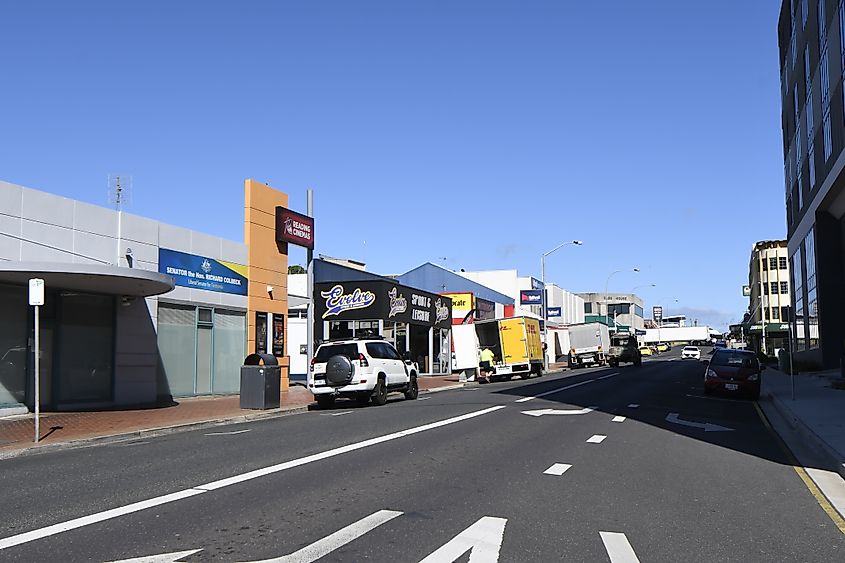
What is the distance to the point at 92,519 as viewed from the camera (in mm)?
7586

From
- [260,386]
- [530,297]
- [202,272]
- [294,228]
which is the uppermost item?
[294,228]

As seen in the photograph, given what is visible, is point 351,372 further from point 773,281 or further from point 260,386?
point 773,281

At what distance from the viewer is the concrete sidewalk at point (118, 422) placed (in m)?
14.0

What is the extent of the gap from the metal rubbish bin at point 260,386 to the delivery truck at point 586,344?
41.7 meters

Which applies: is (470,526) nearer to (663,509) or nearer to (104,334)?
(663,509)

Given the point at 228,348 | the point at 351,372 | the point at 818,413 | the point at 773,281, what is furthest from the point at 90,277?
the point at 773,281

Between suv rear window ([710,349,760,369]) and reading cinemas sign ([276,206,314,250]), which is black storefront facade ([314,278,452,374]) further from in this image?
suv rear window ([710,349,760,369])

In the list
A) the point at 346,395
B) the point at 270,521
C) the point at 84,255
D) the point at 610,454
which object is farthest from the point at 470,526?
the point at 84,255

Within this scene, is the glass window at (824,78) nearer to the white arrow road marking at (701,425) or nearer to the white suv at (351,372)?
the white arrow road marking at (701,425)

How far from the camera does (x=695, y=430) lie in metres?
15.7

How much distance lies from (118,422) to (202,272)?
337 inches

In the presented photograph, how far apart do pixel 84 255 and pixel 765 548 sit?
59.5 ft

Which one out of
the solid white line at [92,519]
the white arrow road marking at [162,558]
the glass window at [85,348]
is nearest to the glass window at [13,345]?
the glass window at [85,348]

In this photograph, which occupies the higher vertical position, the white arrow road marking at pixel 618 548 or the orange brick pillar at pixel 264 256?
the orange brick pillar at pixel 264 256
